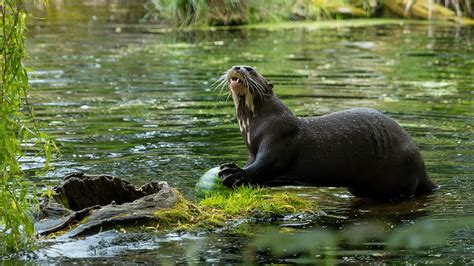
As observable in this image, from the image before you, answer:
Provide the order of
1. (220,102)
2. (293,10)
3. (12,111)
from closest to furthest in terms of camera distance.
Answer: (12,111) → (220,102) → (293,10)

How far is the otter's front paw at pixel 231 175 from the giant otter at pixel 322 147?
0.15 meters

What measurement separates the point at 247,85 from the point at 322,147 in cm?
78

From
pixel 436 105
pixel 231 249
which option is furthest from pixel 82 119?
pixel 231 249

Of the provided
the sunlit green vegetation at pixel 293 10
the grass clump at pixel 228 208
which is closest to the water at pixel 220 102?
the grass clump at pixel 228 208

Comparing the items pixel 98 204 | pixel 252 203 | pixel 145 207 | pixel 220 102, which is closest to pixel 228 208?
pixel 252 203

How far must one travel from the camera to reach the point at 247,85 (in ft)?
25.8

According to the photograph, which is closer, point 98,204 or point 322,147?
point 98,204

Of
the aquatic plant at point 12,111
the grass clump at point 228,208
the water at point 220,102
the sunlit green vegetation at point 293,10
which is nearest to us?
the aquatic plant at point 12,111

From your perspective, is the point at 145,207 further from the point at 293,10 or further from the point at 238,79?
the point at 293,10

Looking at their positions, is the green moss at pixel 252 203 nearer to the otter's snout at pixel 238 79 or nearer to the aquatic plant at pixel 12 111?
the otter's snout at pixel 238 79

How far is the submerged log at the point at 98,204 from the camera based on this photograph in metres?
6.34

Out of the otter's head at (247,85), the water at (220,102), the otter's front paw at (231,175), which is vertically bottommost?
the water at (220,102)

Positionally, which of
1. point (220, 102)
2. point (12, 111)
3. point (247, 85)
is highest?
point (12, 111)

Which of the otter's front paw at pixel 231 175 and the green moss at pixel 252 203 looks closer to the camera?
the green moss at pixel 252 203
